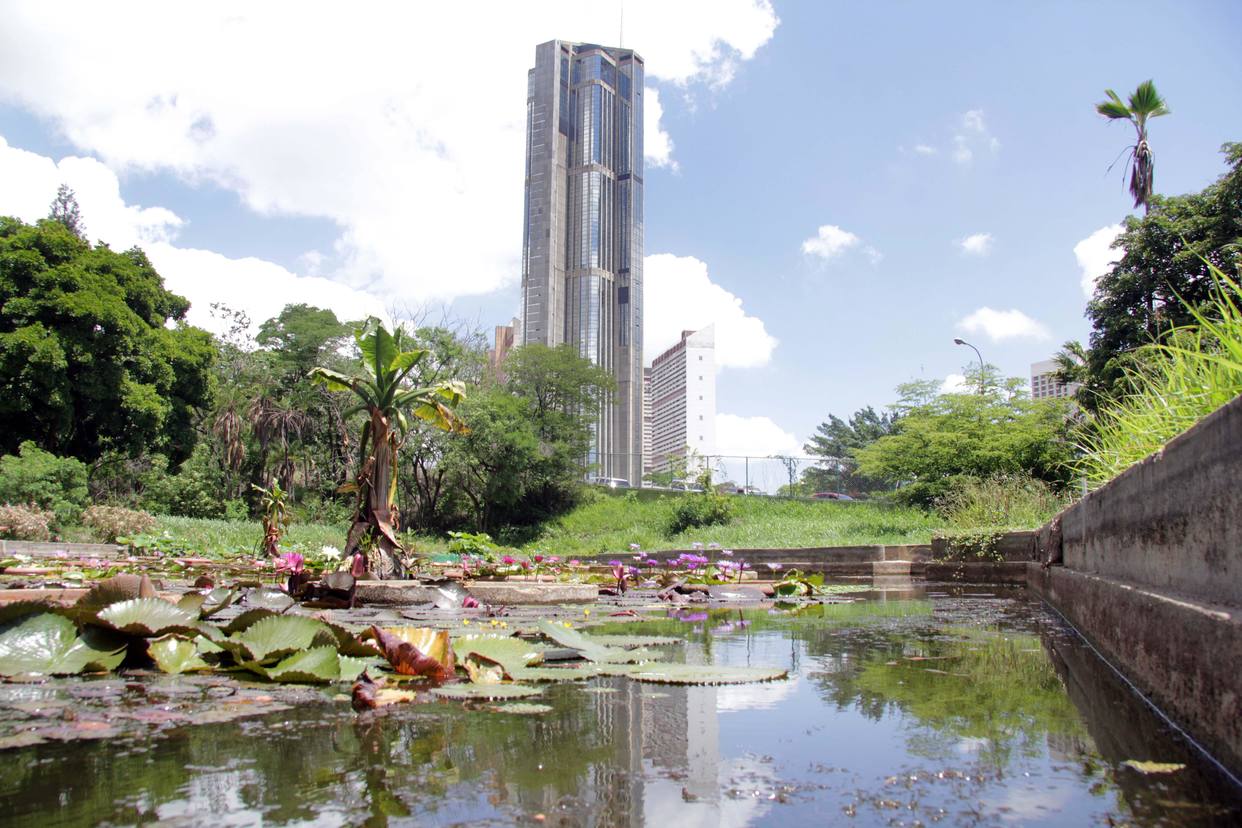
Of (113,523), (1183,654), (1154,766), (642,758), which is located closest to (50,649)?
(642,758)

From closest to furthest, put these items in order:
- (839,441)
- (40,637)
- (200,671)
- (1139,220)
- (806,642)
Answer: (40,637) → (200,671) → (806,642) → (1139,220) → (839,441)

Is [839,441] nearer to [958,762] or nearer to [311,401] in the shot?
[311,401]

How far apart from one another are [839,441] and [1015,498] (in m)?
55.0

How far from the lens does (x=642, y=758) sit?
158 centimetres

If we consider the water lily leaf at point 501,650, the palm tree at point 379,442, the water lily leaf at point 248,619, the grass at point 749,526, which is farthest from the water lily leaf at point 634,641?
the grass at point 749,526

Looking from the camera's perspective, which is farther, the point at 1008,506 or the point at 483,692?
the point at 1008,506

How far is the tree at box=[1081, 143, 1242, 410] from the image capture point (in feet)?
59.6

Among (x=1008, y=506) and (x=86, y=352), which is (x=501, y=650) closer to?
(x=1008, y=506)

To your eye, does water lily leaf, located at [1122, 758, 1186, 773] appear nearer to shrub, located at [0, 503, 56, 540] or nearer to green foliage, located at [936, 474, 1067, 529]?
green foliage, located at [936, 474, 1067, 529]

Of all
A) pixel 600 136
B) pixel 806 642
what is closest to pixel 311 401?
pixel 806 642

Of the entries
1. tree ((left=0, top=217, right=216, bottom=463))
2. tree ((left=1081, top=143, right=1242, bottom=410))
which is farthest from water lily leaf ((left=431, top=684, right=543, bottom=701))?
tree ((left=0, top=217, right=216, bottom=463))

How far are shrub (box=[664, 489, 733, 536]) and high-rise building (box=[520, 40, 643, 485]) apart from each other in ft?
135

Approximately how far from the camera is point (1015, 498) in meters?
14.2

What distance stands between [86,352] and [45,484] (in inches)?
239
